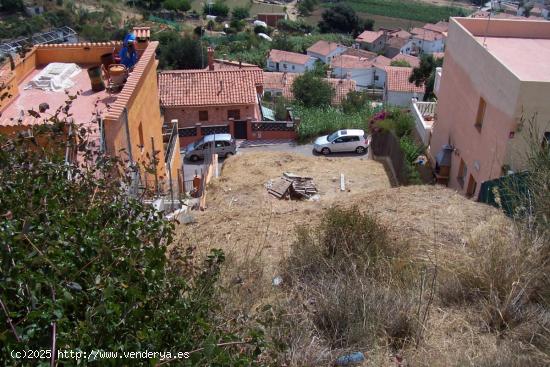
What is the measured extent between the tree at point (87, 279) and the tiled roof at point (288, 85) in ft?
123

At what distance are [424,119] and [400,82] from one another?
92.4 feet

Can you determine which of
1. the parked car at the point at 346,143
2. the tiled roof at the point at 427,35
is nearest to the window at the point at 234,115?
the parked car at the point at 346,143

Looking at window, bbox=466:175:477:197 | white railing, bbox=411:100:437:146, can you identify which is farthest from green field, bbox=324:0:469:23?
window, bbox=466:175:477:197

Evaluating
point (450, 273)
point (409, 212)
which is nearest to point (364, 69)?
point (409, 212)

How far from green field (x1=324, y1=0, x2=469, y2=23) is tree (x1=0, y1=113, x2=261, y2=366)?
332 ft

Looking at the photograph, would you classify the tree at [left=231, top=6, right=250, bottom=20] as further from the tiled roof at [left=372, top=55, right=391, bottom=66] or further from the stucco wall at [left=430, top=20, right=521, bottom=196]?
the stucco wall at [left=430, top=20, right=521, bottom=196]

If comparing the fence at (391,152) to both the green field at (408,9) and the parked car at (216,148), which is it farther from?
the green field at (408,9)

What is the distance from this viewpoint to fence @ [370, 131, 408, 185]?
56.5ft

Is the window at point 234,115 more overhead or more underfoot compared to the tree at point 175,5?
more overhead

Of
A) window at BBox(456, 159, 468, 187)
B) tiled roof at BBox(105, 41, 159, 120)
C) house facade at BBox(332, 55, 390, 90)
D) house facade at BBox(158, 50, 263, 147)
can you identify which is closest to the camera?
tiled roof at BBox(105, 41, 159, 120)

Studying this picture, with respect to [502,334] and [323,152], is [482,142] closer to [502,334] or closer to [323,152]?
[502,334]

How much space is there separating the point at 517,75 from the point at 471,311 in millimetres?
8696

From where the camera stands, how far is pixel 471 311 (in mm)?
4738

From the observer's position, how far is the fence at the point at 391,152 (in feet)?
56.5
